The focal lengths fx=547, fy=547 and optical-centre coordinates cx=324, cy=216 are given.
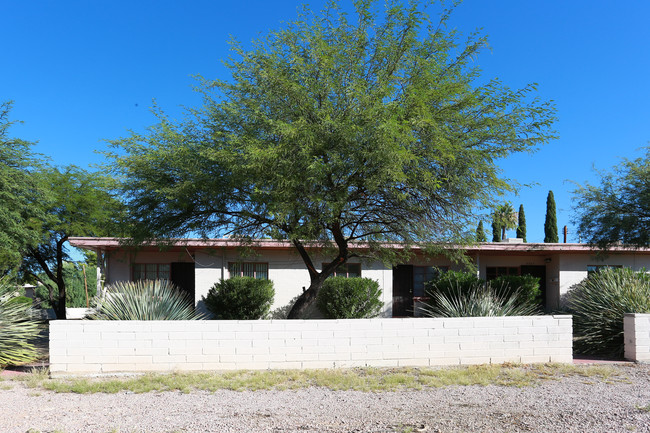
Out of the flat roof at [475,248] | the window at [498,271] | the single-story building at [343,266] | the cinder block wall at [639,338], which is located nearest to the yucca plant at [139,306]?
the flat roof at [475,248]

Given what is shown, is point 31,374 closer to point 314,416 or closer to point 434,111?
point 314,416

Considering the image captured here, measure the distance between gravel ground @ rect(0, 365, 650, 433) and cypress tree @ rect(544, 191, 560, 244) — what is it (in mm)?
30296

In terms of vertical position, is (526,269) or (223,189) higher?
(223,189)

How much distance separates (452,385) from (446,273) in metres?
11.6

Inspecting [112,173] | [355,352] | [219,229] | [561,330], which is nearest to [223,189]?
[219,229]

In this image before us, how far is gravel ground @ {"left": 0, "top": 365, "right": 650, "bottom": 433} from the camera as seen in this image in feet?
21.0

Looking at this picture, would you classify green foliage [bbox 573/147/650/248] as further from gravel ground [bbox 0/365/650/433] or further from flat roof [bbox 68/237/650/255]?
gravel ground [bbox 0/365/650/433]

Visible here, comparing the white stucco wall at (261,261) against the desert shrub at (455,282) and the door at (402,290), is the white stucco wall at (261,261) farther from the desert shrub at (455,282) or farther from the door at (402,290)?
the desert shrub at (455,282)

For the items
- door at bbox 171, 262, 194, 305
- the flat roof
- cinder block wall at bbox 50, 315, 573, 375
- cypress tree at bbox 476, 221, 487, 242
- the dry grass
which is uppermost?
cypress tree at bbox 476, 221, 487, 242

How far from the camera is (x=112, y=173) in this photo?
12938mm

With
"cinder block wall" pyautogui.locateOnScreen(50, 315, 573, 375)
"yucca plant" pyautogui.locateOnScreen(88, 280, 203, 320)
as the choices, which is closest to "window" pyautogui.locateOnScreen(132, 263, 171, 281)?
"yucca plant" pyautogui.locateOnScreen(88, 280, 203, 320)

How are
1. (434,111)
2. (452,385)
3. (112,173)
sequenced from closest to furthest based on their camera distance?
(452,385)
(434,111)
(112,173)

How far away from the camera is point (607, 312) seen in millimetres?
12359

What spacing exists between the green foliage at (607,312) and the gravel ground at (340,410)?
11.5 feet
